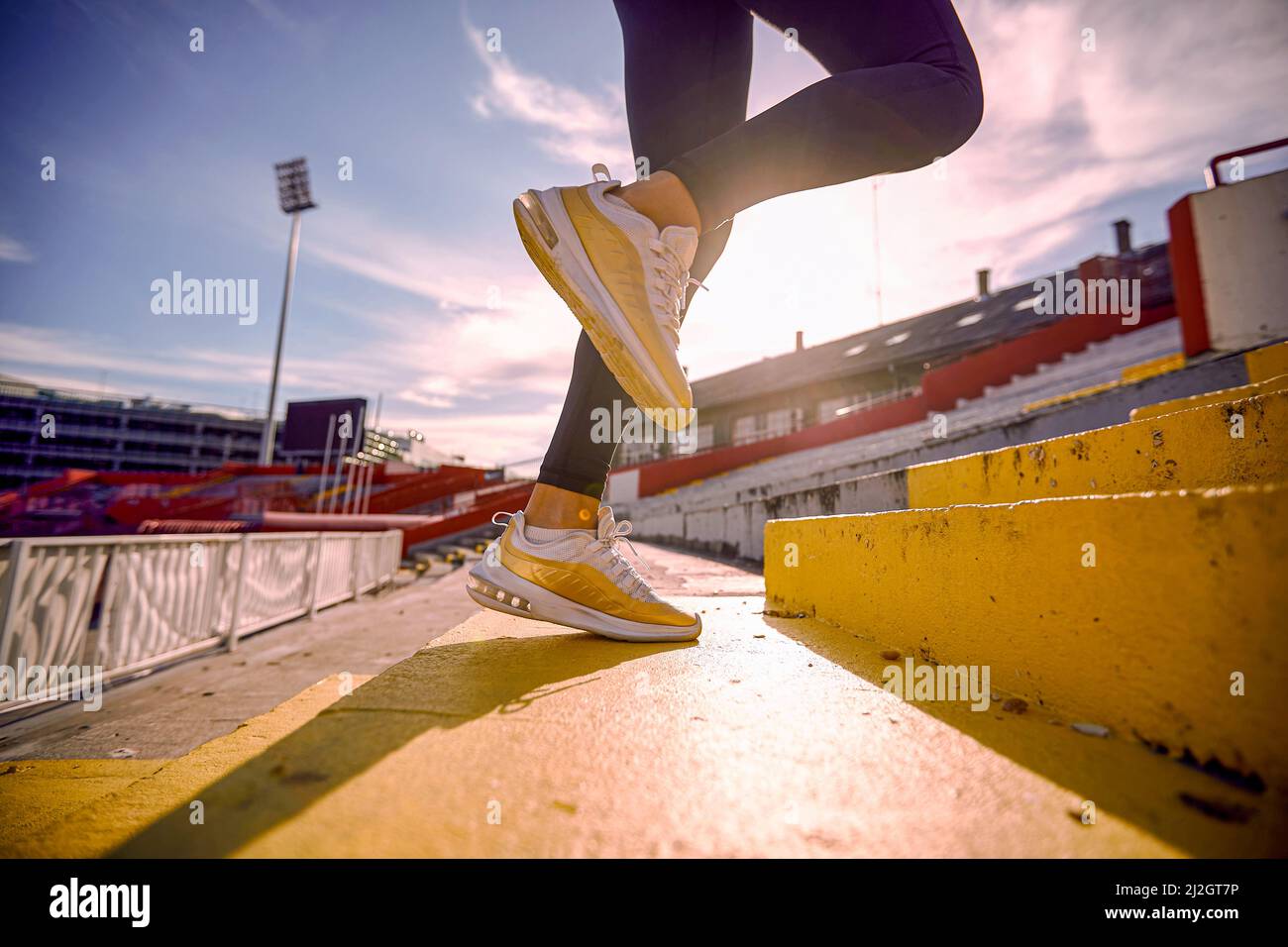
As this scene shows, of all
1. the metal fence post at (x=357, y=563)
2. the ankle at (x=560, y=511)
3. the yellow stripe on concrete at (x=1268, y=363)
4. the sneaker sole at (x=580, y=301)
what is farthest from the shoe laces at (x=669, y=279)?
the metal fence post at (x=357, y=563)

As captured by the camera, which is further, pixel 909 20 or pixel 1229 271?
pixel 1229 271

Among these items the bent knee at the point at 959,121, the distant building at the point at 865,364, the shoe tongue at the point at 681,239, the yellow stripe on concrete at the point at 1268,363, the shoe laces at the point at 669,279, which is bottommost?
the shoe laces at the point at 669,279

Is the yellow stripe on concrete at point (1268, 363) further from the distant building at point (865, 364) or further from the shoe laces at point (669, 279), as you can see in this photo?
the distant building at point (865, 364)

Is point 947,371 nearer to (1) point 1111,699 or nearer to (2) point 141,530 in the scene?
(1) point 1111,699

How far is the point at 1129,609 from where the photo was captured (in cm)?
62

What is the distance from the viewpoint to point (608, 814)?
0.47 metres

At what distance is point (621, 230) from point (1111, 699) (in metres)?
1.02

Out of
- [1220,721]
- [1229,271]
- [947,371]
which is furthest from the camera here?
[947,371]

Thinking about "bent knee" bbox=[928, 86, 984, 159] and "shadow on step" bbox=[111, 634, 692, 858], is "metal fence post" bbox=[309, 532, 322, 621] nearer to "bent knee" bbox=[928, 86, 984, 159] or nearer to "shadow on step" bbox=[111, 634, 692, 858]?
"shadow on step" bbox=[111, 634, 692, 858]

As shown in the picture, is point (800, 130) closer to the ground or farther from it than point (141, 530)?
farther from it

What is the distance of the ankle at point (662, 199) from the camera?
1.00 m

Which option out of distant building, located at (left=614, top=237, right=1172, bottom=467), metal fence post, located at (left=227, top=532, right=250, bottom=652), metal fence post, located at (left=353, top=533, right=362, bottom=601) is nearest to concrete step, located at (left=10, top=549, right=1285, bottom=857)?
metal fence post, located at (left=227, top=532, right=250, bottom=652)

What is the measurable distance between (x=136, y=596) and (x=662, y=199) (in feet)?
13.1
